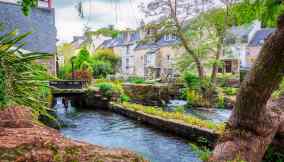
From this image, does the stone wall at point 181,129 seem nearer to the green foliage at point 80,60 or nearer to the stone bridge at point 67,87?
the stone bridge at point 67,87

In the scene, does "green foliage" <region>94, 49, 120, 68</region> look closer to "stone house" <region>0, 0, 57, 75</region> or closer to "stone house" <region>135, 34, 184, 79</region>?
"stone house" <region>135, 34, 184, 79</region>

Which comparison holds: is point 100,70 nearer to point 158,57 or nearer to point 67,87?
point 158,57

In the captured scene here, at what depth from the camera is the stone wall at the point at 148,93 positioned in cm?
1855

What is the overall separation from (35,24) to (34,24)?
0.11 m

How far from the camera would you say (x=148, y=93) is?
18.6 metres

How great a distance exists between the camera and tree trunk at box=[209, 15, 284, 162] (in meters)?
3.38

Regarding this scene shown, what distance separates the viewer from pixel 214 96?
17.3 meters

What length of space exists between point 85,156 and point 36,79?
1.86 meters

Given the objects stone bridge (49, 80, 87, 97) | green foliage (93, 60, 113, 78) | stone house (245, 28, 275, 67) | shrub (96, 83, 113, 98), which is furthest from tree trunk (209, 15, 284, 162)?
stone house (245, 28, 275, 67)

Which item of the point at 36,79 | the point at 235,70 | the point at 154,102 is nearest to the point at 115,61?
the point at 235,70

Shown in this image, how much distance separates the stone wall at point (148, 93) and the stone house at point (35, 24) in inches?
206

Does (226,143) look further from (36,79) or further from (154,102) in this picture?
(154,102)

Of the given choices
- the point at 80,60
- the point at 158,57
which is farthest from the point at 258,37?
the point at 80,60

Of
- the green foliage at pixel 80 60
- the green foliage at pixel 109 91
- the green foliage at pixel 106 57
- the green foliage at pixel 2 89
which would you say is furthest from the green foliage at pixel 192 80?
the green foliage at pixel 106 57
